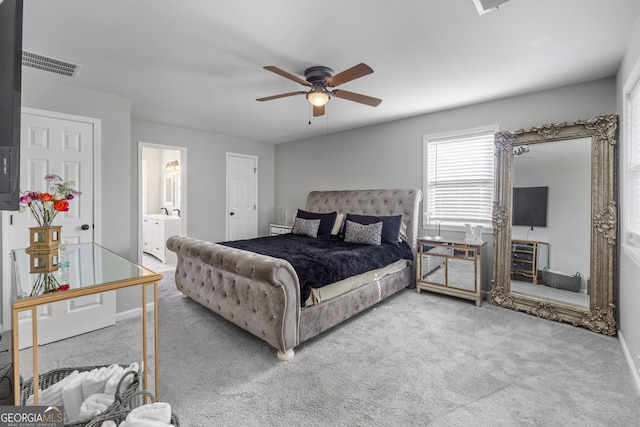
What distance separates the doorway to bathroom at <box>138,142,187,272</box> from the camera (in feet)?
15.9

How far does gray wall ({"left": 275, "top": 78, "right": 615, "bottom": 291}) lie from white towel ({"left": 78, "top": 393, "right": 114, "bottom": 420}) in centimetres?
367

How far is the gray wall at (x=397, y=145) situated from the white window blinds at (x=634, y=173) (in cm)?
76

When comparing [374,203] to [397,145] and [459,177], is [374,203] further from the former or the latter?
[459,177]

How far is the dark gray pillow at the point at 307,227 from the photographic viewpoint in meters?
4.27

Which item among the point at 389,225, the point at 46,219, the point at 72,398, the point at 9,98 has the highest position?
the point at 9,98

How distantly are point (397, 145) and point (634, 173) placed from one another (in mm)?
2584

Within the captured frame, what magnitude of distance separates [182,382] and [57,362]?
114 centimetres

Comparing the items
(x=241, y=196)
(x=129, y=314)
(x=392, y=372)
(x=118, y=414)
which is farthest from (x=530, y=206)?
(x=241, y=196)

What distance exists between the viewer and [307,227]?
4324mm

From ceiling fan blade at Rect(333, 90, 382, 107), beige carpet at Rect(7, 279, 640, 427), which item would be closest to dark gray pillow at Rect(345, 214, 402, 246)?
beige carpet at Rect(7, 279, 640, 427)

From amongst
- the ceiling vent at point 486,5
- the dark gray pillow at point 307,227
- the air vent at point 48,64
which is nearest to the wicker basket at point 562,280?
the ceiling vent at point 486,5

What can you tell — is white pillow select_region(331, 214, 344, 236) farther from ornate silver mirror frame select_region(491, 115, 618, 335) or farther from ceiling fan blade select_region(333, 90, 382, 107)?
ornate silver mirror frame select_region(491, 115, 618, 335)

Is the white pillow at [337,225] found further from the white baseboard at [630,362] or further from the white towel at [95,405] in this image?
the white towel at [95,405]

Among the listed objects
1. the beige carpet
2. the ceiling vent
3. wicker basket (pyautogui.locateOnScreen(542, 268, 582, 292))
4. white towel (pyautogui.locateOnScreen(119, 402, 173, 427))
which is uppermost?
the ceiling vent
